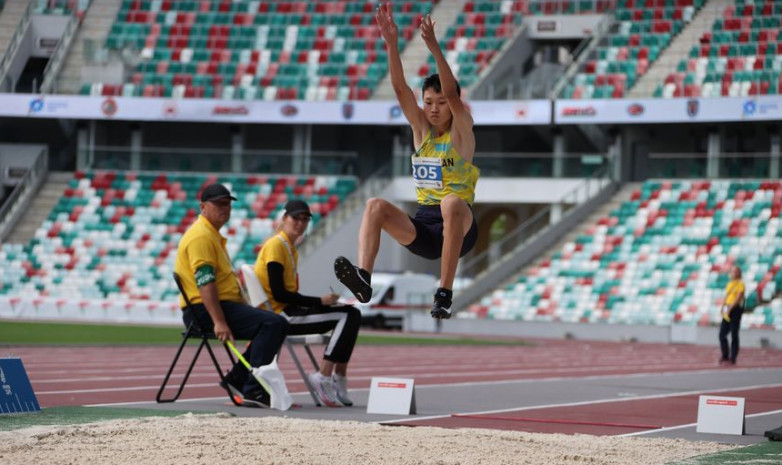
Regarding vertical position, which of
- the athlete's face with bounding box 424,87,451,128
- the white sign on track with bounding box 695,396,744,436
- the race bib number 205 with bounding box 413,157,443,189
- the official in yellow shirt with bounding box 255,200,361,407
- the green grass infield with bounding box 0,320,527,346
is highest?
the athlete's face with bounding box 424,87,451,128

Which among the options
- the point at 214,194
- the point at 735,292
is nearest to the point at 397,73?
the point at 214,194

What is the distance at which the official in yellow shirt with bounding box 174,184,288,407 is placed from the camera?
1048 cm

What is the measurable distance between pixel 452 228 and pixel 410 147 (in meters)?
31.2

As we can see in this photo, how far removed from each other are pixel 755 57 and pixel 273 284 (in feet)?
88.1

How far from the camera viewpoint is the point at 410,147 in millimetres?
39562

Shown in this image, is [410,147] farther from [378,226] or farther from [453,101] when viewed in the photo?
[378,226]

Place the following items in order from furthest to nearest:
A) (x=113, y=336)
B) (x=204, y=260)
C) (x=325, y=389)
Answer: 1. (x=113, y=336)
2. (x=325, y=389)
3. (x=204, y=260)

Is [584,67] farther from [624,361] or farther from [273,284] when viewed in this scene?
[273,284]

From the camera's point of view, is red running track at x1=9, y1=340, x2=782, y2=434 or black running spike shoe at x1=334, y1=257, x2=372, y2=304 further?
red running track at x1=9, y1=340, x2=782, y2=434

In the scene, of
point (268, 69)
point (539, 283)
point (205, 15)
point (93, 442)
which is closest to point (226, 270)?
point (93, 442)

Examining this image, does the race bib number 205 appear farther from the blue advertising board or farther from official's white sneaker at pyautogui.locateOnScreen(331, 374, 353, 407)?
the blue advertising board

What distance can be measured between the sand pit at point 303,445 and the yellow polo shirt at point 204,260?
197 centimetres

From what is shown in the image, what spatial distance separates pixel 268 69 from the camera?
4009 cm

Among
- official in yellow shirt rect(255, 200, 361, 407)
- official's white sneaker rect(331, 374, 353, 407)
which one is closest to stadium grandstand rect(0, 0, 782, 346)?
official in yellow shirt rect(255, 200, 361, 407)
